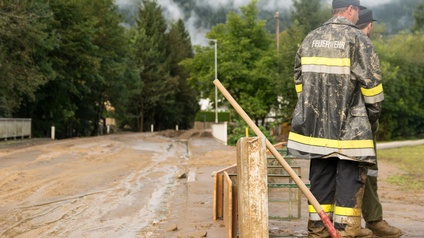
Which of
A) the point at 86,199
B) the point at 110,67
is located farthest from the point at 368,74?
the point at 110,67

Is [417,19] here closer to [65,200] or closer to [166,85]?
[166,85]

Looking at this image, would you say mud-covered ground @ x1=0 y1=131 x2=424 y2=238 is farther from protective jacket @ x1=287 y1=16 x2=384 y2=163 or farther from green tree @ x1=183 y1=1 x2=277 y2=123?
green tree @ x1=183 y1=1 x2=277 y2=123

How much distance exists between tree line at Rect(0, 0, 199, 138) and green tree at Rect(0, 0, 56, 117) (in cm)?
4

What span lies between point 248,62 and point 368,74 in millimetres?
48917

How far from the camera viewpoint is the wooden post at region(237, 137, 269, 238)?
17.0ft

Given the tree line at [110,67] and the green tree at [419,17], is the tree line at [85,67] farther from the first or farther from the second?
the green tree at [419,17]

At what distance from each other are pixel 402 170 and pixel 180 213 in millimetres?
9454

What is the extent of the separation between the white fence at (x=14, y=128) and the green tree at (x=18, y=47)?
2.47ft

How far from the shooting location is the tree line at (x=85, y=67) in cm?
3114

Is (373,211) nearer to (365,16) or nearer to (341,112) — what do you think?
(341,112)

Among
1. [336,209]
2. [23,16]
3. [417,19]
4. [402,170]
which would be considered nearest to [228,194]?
[336,209]

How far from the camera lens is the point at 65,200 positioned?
420 inches

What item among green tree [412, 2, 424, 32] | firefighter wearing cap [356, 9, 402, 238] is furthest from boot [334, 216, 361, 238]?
green tree [412, 2, 424, 32]

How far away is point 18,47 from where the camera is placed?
1221 inches
